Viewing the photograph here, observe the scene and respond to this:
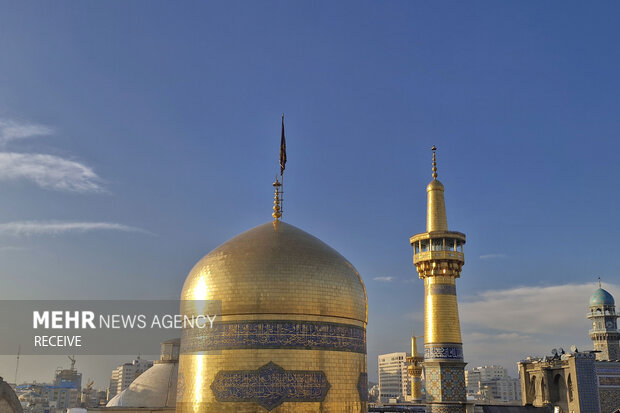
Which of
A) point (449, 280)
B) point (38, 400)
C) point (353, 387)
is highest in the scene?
point (449, 280)

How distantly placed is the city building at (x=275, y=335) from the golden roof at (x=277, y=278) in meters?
0.02

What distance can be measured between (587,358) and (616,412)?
101 inches

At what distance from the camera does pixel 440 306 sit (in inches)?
629

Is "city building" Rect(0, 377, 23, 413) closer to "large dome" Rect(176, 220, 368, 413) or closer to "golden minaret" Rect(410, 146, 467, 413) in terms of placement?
"large dome" Rect(176, 220, 368, 413)

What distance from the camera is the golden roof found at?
12398 millimetres

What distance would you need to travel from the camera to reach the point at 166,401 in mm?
17672

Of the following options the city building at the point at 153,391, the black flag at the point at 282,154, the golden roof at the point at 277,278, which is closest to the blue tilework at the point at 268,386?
the golden roof at the point at 277,278

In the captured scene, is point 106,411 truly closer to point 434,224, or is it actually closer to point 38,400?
point 434,224

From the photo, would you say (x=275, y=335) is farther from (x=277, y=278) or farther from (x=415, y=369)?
(x=415, y=369)

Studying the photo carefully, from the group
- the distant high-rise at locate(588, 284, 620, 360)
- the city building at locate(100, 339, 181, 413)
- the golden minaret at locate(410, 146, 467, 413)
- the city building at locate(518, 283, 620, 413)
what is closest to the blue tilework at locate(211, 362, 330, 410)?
the golden minaret at locate(410, 146, 467, 413)

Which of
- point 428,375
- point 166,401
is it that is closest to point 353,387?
point 428,375

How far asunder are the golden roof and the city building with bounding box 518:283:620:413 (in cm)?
1637

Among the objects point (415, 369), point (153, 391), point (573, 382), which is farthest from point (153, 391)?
point (573, 382)

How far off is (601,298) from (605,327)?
6.13ft
